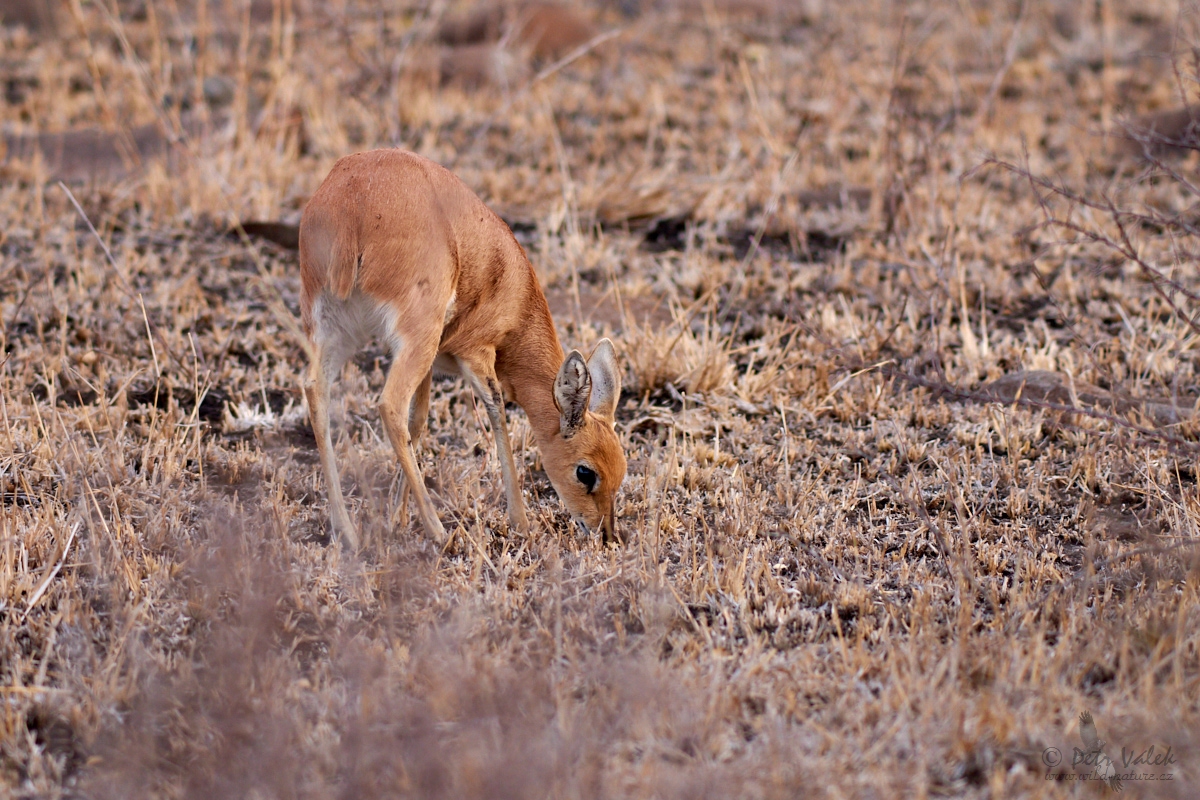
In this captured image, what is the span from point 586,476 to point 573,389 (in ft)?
1.29

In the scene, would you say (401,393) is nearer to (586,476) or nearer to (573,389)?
(573,389)

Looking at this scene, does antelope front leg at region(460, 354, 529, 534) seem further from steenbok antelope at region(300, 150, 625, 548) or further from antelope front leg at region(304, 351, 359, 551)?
antelope front leg at region(304, 351, 359, 551)

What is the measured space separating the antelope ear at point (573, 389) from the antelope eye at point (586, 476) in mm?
158

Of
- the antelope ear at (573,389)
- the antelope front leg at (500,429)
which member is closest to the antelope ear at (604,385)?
the antelope ear at (573,389)

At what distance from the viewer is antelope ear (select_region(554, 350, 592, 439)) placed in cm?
440

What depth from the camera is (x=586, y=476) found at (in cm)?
455

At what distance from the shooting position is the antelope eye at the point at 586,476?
4523mm

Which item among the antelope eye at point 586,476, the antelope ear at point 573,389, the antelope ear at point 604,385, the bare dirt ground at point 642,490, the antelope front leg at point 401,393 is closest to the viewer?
the bare dirt ground at point 642,490

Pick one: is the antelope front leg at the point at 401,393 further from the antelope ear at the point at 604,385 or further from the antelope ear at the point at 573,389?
the antelope ear at the point at 604,385

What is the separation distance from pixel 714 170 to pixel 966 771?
700cm

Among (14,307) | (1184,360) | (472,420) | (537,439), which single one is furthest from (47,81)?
(1184,360)

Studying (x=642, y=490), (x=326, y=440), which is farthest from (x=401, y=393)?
(x=642, y=490)

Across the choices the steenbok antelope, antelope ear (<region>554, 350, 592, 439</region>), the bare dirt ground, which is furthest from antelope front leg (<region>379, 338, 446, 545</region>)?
antelope ear (<region>554, 350, 592, 439</region>)

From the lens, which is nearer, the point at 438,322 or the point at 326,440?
the point at 438,322
